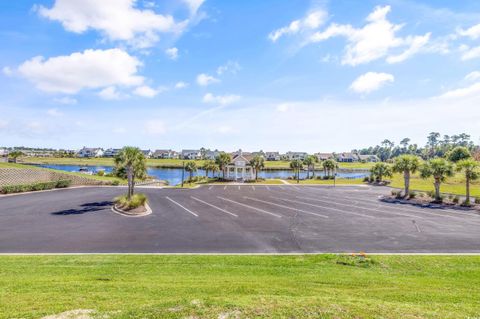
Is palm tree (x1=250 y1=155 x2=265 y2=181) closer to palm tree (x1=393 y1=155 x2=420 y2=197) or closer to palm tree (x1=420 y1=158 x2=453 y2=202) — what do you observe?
palm tree (x1=393 y1=155 x2=420 y2=197)

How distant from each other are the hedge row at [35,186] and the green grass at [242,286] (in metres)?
27.7

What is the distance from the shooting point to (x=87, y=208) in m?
27.2

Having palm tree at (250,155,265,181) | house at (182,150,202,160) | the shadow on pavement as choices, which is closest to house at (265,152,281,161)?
house at (182,150,202,160)

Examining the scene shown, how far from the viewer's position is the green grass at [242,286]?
723 cm

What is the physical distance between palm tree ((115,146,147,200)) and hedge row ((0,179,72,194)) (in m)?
15.5

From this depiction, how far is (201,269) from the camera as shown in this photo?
464 inches

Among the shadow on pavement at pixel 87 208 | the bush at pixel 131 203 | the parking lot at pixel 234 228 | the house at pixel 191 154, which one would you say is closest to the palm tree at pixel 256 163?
the parking lot at pixel 234 228

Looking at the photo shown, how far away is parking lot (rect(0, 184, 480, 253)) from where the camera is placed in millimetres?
15778

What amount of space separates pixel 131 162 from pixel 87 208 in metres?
6.19

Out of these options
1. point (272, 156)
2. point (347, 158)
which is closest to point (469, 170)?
point (272, 156)

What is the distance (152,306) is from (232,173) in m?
64.4

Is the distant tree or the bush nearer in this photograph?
the bush

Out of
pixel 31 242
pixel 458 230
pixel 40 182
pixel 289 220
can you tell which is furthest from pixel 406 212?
pixel 40 182

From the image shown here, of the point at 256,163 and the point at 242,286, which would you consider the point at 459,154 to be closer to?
the point at 256,163
